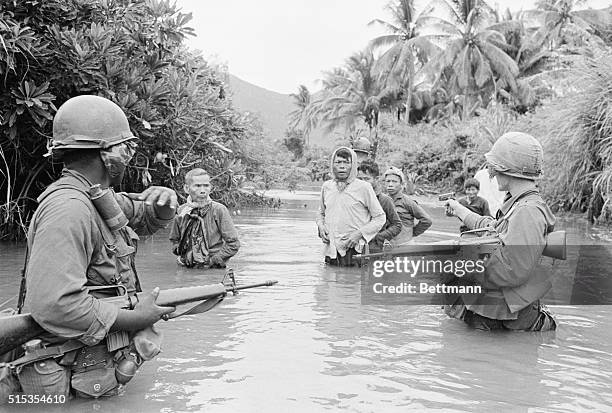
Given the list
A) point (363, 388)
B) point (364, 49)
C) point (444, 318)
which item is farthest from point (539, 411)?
point (364, 49)

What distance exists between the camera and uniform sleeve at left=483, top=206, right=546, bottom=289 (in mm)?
5367

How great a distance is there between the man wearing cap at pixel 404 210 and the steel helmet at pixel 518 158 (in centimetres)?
398

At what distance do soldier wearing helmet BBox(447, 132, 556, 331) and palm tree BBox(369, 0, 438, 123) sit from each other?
4068 cm

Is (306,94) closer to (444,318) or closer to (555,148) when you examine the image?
(555,148)

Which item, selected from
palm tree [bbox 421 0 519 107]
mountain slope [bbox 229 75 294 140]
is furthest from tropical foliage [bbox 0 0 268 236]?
mountain slope [bbox 229 75 294 140]

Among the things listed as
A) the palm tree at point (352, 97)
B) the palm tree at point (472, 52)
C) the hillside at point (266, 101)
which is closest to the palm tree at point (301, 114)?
the palm tree at point (352, 97)

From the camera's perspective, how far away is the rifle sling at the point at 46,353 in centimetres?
361

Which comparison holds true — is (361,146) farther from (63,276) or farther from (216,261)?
(63,276)

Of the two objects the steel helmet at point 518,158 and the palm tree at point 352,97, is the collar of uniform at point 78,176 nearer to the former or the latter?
the steel helmet at point 518,158

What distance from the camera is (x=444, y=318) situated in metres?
6.55

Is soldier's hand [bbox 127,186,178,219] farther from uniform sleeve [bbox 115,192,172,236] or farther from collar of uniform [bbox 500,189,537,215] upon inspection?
collar of uniform [bbox 500,189,537,215]

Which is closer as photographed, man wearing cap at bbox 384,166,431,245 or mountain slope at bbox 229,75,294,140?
man wearing cap at bbox 384,166,431,245

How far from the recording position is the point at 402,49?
1794 inches

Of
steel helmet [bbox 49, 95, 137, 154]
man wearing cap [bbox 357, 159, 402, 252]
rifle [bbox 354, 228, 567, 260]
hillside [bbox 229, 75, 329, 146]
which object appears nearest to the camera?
steel helmet [bbox 49, 95, 137, 154]
